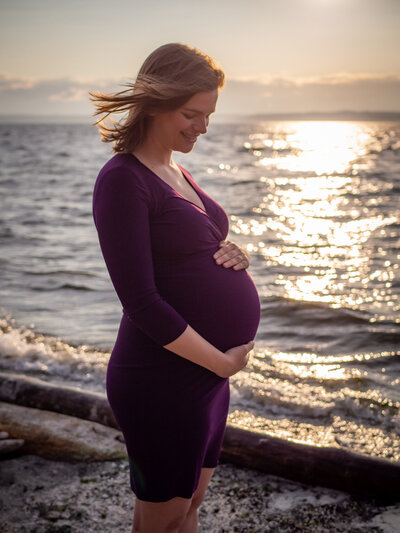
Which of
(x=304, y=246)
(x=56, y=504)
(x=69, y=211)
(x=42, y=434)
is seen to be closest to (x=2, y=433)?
(x=42, y=434)

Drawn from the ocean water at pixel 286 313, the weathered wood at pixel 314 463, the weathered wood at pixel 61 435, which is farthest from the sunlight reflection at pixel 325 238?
the weathered wood at pixel 61 435

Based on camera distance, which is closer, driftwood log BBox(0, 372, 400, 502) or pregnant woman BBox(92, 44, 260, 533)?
pregnant woman BBox(92, 44, 260, 533)

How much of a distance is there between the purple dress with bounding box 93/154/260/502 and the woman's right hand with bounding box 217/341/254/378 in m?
0.05

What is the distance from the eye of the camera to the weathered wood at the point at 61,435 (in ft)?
12.0

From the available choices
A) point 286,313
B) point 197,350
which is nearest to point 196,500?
point 197,350

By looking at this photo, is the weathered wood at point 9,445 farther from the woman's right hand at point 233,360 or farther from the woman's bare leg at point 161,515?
the woman's right hand at point 233,360

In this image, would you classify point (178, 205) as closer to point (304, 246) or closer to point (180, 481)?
point (180, 481)

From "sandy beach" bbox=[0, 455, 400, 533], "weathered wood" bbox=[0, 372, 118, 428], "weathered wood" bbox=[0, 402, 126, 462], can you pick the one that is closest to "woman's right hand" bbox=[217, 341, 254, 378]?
"sandy beach" bbox=[0, 455, 400, 533]

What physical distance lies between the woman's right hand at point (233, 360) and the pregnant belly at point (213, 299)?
5cm

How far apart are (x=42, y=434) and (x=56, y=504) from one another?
0.74m

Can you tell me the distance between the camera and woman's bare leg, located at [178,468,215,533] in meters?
2.23

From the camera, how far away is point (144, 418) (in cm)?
190

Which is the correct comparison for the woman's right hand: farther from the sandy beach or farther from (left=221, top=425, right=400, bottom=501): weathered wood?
(left=221, top=425, right=400, bottom=501): weathered wood

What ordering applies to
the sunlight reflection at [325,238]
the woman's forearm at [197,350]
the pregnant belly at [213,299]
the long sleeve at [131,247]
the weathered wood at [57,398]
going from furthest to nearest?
1. the sunlight reflection at [325,238]
2. the weathered wood at [57,398]
3. the pregnant belly at [213,299]
4. the woman's forearm at [197,350]
5. the long sleeve at [131,247]
